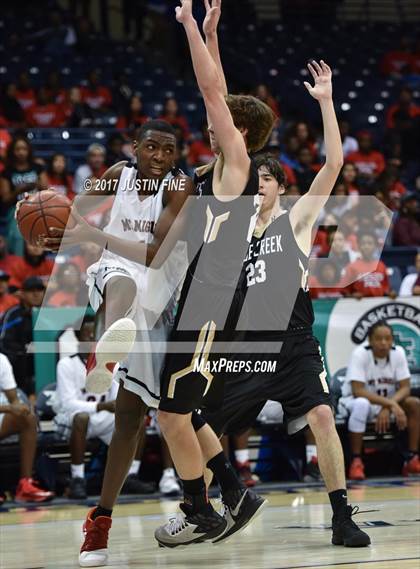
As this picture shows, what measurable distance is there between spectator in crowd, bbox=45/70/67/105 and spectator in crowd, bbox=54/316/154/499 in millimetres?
6439

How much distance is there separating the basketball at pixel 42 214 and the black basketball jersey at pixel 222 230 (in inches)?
23.3

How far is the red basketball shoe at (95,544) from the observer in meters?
4.70

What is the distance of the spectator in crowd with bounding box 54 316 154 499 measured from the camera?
834cm

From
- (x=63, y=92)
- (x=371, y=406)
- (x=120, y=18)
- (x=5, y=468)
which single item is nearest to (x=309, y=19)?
(x=120, y=18)

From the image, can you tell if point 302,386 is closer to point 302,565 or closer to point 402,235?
point 302,565

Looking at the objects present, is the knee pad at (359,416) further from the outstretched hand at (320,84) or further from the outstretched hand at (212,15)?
the outstretched hand at (212,15)

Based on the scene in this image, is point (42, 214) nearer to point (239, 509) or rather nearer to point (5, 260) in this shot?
point (239, 509)

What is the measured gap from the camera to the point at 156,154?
493cm

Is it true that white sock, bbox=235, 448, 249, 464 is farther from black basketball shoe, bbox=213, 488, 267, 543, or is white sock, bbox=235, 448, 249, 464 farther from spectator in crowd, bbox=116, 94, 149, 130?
spectator in crowd, bbox=116, 94, 149, 130

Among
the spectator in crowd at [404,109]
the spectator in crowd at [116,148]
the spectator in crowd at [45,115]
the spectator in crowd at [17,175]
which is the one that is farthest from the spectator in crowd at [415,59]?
the spectator in crowd at [17,175]

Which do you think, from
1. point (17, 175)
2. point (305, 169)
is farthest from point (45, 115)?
point (305, 169)

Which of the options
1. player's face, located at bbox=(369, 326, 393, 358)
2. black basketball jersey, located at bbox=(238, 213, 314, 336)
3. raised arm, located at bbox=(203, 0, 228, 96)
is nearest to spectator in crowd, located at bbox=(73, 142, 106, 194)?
player's face, located at bbox=(369, 326, 393, 358)

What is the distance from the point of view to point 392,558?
14.8 feet

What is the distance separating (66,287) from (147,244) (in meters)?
4.91
